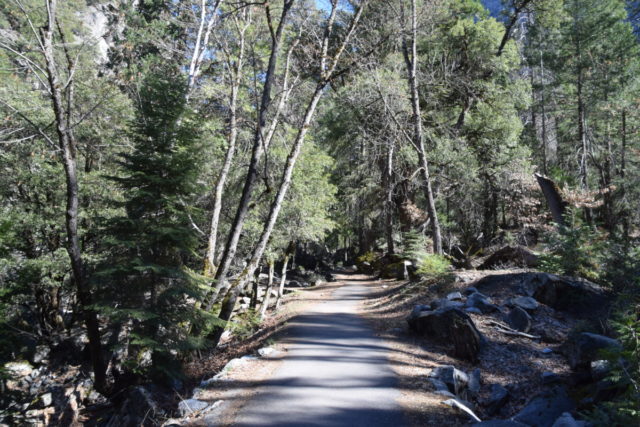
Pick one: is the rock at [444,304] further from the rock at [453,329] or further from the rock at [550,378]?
the rock at [550,378]

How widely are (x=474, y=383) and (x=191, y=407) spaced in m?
4.63

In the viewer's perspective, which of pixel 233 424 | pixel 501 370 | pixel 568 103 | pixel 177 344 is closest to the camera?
pixel 233 424

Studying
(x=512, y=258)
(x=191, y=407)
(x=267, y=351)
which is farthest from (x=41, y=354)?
(x=512, y=258)

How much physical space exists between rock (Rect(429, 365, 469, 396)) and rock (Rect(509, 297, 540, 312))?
11.5 ft

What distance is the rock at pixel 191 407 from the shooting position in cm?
557

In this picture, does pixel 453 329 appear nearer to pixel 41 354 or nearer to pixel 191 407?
pixel 191 407

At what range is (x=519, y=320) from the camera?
27.4 feet

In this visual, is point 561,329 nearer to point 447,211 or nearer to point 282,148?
point 282,148

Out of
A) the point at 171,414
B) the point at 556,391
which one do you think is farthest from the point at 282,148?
the point at 556,391

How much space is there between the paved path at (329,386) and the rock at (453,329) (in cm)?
112

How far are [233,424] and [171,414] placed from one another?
1756 millimetres

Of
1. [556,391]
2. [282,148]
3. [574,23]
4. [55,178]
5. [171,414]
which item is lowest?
[171,414]

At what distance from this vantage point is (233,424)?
4.92 metres

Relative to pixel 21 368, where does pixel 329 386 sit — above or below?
above
